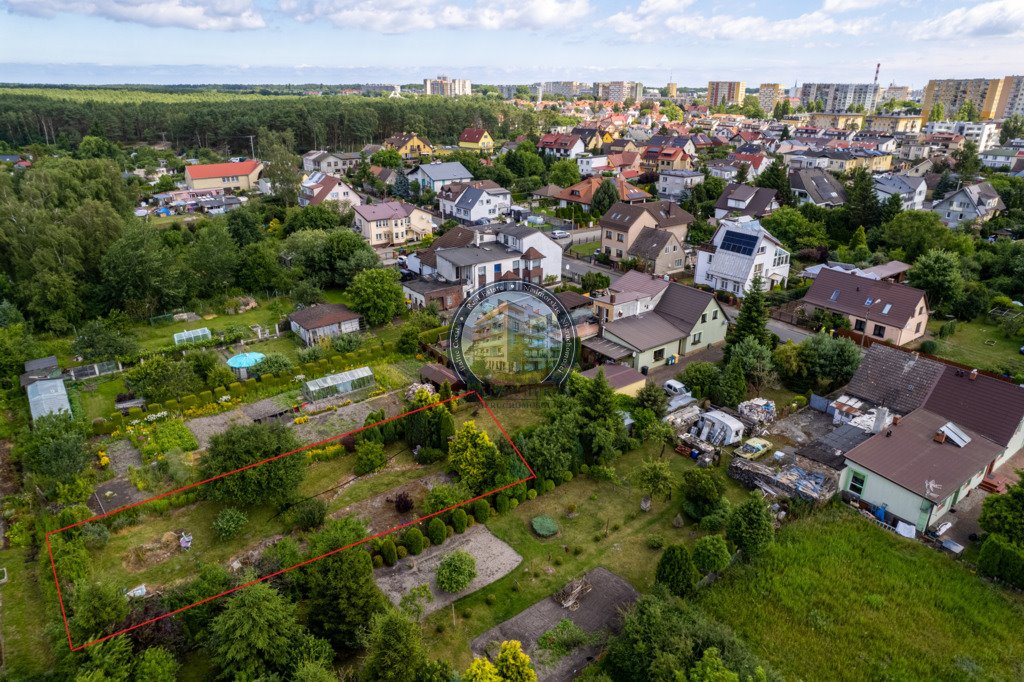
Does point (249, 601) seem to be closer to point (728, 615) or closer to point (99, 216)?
point (728, 615)

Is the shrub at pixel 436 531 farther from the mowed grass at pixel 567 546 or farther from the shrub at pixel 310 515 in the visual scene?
the shrub at pixel 310 515

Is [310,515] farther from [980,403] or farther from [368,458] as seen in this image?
[980,403]

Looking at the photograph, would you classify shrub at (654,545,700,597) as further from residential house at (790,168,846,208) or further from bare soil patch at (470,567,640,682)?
residential house at (790,168,846,208)

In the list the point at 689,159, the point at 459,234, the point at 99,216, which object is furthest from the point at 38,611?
the point at 689,159

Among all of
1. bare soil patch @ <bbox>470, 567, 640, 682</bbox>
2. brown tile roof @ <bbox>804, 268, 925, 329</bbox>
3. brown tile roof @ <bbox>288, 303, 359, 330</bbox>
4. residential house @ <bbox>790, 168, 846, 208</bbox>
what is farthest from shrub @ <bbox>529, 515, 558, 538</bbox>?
residential house @ <bbox>790, 168, 846, 208</bbox>

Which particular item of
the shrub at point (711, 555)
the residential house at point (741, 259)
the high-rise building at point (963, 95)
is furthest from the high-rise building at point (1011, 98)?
the shrub at point (711, 555)

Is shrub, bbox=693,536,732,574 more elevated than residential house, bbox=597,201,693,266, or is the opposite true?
residential house, bbox=597,201,693,266
